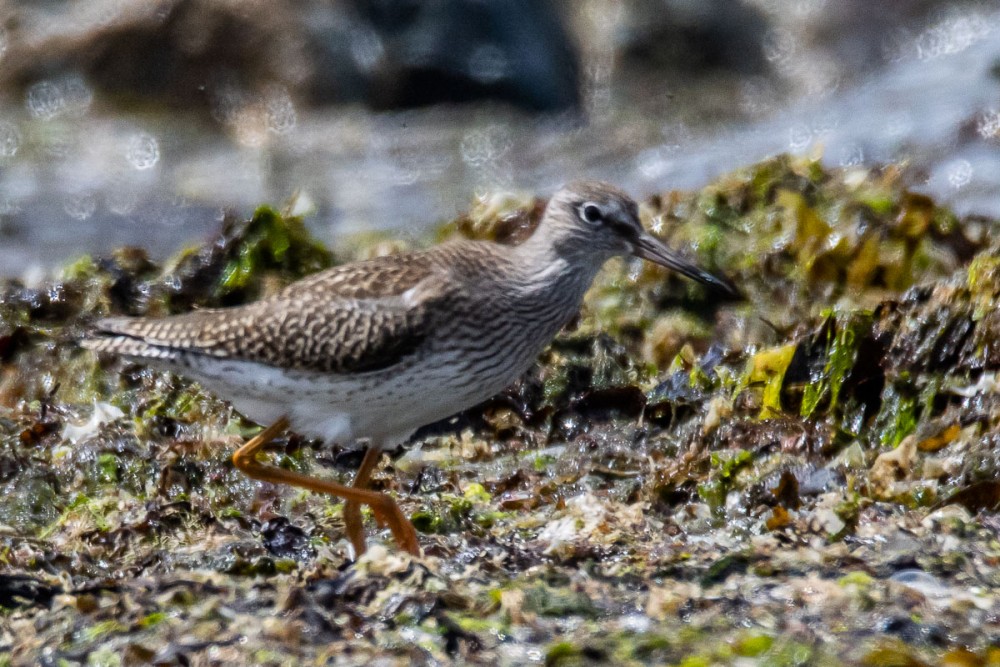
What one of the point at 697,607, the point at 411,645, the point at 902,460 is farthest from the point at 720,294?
the point at 411,645

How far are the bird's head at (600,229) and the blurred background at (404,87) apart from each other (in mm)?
4698

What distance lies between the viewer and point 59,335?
263 inches

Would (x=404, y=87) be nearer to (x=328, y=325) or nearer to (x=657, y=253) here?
(x=657, y=253)

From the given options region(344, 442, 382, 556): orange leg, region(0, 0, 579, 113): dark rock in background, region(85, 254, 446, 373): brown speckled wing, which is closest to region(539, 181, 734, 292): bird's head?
region(85, 254, 446, 373): brown speckled wing

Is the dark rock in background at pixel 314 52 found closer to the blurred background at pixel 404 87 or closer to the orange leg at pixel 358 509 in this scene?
the blurred background at pixel 404 87

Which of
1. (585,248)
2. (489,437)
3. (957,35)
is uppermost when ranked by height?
(957,35)

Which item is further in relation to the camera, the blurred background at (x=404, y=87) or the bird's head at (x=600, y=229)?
the blurred background at (x=404, y=87)

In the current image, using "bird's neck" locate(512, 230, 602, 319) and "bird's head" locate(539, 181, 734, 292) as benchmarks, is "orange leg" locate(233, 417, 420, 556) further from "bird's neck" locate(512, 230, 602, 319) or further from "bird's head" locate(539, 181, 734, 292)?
"bird's head" locate(539, 181, 734, 292)

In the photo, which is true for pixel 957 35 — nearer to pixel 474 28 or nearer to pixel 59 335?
pixel 474 28

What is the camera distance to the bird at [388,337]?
503 centimetres

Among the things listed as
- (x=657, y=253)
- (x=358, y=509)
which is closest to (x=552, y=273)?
(x=657, y=253)

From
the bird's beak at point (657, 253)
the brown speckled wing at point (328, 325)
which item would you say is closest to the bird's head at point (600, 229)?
the bird's beak at point (657, 253)

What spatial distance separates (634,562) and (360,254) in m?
3.87

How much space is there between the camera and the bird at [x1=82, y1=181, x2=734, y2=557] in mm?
5027
